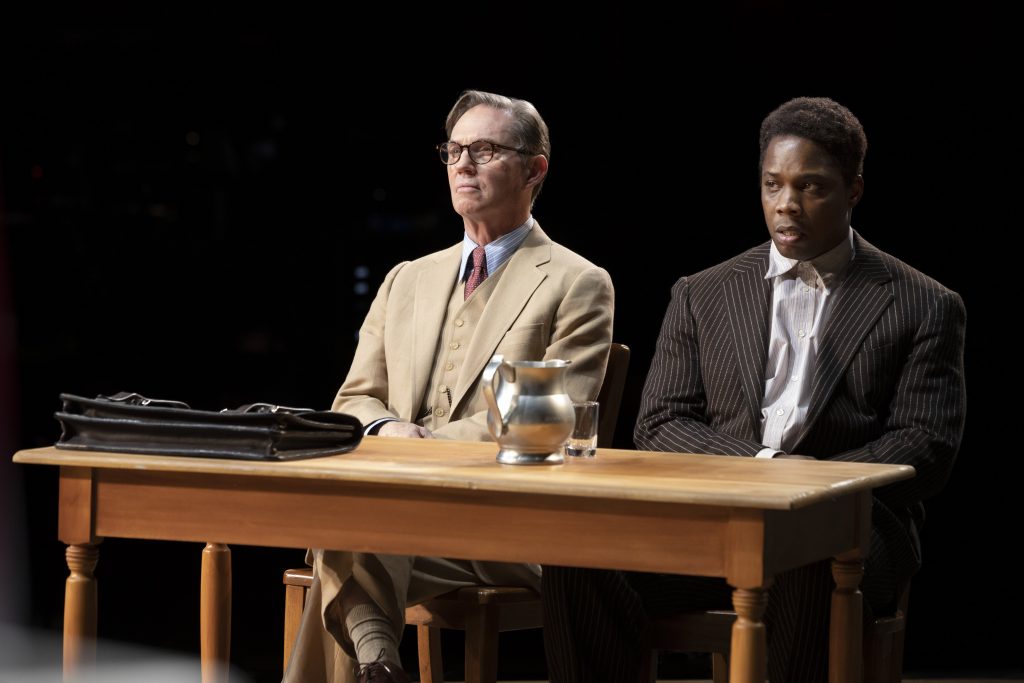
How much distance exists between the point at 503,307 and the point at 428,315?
187 millimetres

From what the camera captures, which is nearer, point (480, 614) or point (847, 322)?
point (480, 614)

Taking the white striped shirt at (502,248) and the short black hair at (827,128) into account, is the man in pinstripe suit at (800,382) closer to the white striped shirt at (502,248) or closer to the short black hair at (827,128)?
the short black hair at (827,128)

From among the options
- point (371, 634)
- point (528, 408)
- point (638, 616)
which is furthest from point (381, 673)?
point (528, 408)

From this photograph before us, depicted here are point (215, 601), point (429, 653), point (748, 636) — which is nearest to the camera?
point (748, 636)

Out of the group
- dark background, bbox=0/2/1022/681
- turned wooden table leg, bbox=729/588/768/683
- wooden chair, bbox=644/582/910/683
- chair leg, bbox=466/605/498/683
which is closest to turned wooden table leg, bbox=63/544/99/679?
chair leg, bbox=466/605/498/683

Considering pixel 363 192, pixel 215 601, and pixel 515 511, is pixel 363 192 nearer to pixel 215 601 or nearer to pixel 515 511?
pixel 215 601

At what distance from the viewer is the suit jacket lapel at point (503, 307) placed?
10.7 feet

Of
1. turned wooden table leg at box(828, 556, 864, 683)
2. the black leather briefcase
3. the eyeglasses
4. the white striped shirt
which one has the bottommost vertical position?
turned wooden table leg at box(828, 556, 864, 683)

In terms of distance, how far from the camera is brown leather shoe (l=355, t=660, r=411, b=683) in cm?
272

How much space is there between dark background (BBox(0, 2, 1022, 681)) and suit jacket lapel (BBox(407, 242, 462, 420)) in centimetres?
127

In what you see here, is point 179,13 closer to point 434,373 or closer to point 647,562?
point 434,373

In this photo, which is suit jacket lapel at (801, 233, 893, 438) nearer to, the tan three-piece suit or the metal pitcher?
the tan three-piece suit

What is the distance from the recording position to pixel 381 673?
273cm

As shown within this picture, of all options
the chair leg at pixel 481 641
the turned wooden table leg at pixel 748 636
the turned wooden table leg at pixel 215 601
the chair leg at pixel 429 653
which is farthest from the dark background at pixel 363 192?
the turned wooden table leg at pixel 748 636
